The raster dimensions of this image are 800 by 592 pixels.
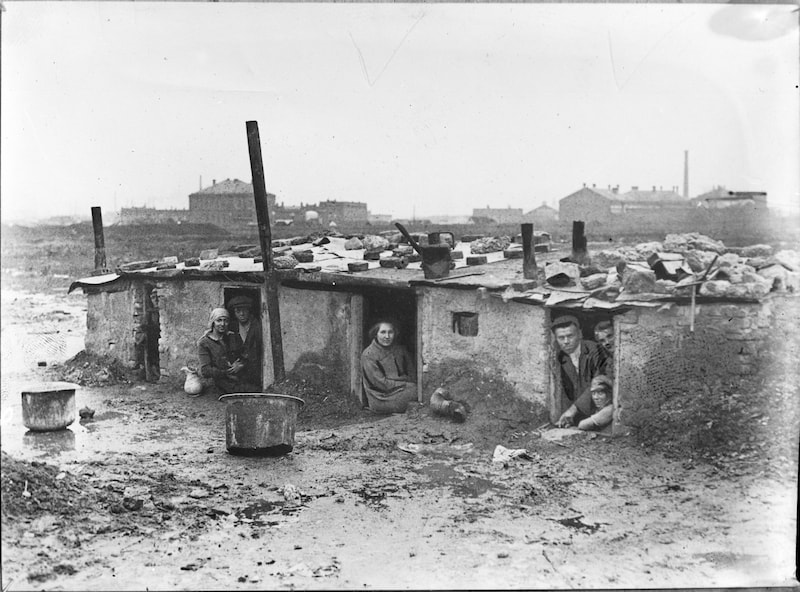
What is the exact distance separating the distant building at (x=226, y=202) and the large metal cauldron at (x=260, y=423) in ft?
4.82

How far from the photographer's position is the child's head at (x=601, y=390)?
614 centimetres

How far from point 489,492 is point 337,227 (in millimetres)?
2438

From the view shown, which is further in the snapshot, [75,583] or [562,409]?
[562,409]

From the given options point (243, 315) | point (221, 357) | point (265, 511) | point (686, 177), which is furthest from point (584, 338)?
point (221, 357)

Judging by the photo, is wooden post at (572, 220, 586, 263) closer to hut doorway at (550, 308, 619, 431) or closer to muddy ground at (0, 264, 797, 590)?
hut doorway at (550, 308, 619, 431)

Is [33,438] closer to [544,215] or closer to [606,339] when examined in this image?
[544,215]

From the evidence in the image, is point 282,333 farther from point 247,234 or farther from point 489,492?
point 489,492

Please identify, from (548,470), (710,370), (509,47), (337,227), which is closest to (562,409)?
(548,470)

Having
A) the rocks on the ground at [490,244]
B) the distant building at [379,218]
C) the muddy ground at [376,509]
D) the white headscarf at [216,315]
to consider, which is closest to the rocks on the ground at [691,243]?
the rocks on the ground at [490,244]

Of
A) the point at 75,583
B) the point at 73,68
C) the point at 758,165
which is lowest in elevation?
the point at 75,583

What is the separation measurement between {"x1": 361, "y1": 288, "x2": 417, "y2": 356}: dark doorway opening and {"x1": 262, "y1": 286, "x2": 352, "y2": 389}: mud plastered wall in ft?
0.56

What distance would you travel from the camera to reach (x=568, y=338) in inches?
246

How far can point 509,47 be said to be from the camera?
6.26 metres

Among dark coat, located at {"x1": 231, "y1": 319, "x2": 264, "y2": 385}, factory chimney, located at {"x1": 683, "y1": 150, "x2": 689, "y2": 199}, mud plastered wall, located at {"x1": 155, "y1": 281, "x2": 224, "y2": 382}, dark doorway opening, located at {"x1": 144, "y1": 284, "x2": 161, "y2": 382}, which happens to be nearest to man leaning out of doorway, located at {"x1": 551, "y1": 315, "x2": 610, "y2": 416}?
factory chimney, located at {"x1": 683, "y1": 150, "x2": 689, "y2": 199}
